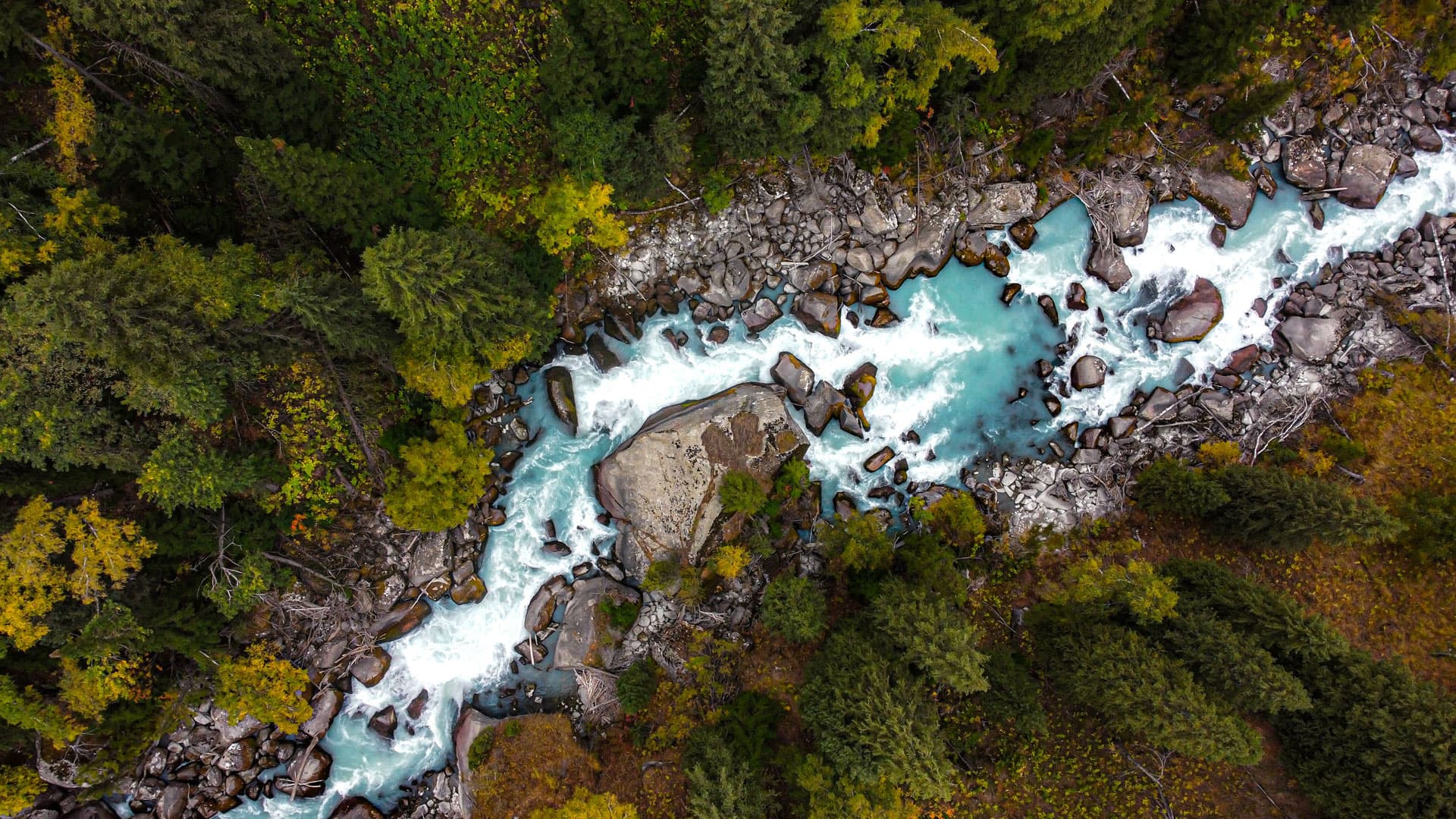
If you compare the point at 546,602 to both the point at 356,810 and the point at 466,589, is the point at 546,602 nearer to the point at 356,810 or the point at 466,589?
the point at 466,589

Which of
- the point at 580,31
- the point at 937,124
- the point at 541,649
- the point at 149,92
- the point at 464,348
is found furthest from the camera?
the point at 541,649

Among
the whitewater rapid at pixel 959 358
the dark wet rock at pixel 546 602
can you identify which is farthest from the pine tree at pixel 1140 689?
the dark wet rock at pixel 546 602

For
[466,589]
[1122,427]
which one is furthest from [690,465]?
[1122,427]

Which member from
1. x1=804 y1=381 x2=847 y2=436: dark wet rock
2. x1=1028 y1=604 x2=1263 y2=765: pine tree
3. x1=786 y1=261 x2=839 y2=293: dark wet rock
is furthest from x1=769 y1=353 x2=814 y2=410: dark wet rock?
x1=1028 y1=604 x2=1263 y2=765: pine tree

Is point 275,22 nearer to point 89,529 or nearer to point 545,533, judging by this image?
point 89,529

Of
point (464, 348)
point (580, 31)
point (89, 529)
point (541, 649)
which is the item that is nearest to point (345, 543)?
point (89, 529)

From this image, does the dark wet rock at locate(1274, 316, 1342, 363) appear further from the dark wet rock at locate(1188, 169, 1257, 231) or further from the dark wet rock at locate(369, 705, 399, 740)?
the dark wet rock at locate(369, 705, 399, 740)
